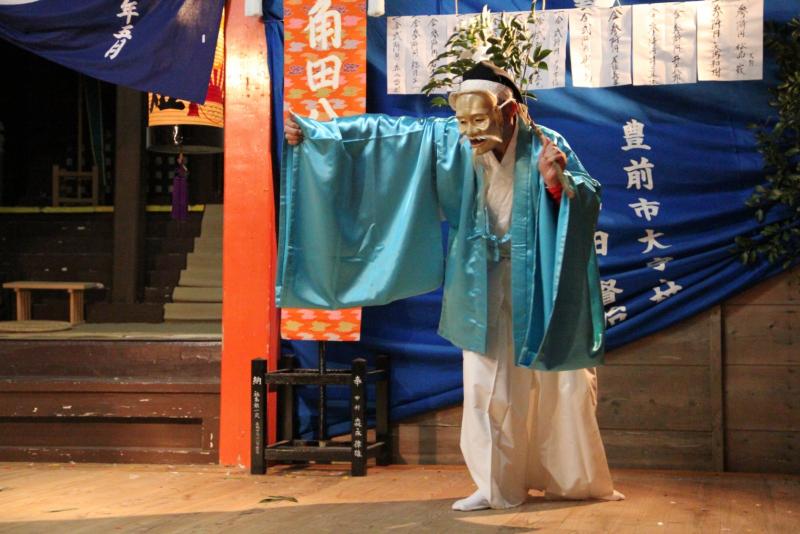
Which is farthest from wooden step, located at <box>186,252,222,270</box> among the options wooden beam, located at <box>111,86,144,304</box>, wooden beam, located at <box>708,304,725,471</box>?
wooden beam, located at <box>708,304,725,471</box>

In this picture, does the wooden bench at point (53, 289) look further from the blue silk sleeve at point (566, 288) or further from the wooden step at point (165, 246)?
the blue silk sleeve at point (566, 288)

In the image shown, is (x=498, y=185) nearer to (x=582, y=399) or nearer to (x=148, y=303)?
(x=582, y=399)

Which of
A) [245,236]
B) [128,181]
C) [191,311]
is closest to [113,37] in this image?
[245,236]

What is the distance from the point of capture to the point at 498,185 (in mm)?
3893

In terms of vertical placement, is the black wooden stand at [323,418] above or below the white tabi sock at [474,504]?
above

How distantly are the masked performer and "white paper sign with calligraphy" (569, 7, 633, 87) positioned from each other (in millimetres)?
998

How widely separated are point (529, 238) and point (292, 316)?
1604 millimetres

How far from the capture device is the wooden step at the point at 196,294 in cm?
834

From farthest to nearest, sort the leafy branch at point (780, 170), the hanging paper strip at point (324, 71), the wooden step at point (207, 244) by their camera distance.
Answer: the wooden step at point (207, 244) → the hanging paper strip at point (324, 71) → the leafy branch at point (780, 170)

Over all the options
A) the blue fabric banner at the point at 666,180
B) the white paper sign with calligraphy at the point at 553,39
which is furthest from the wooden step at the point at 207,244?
the white paper sign with calligraphy at the point at 553,39

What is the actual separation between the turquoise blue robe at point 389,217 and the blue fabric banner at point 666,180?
3.18 ft

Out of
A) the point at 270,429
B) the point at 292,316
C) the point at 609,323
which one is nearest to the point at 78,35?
the point at 292,316

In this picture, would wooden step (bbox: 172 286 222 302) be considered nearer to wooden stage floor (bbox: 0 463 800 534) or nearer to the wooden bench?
the wooden bench

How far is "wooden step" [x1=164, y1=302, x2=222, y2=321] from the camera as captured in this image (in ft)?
Answer: 26.5
